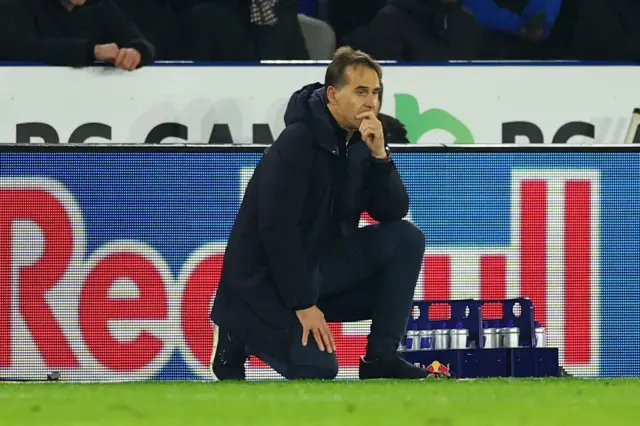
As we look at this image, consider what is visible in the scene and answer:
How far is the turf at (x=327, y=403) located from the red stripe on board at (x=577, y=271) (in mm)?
2375

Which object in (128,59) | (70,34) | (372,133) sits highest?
(70,34)

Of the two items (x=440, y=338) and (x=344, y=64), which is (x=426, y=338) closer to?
(x=440, y=338)

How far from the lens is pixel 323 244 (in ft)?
18.1

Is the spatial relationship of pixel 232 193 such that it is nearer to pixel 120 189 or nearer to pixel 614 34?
pixel 120 189

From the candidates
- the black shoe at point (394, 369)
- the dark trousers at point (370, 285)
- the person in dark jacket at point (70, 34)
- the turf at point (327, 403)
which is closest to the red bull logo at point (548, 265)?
the dark trousers at point (370, 285)

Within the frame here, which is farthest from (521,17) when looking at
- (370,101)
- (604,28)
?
(370,101)

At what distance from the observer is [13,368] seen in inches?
268

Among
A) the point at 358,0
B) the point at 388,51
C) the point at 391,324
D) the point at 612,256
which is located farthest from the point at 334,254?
the point at 358,0

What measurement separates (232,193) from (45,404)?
310 centimetres

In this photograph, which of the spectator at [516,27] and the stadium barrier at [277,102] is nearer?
the stadium barrier at [277,102]

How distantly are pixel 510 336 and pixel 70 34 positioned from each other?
2814 mm

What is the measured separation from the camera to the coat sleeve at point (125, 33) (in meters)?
7.32

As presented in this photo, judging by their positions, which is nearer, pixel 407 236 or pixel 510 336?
pixel 407 236

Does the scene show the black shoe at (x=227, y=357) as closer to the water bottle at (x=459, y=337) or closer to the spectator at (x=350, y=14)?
the water bottle at (x=459, y=337)
